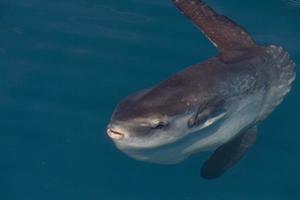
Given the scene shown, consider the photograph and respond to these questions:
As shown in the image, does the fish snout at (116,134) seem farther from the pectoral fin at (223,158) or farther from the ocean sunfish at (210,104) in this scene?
the pectoral fin at (223,158)

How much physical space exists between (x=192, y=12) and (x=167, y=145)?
2500 mm

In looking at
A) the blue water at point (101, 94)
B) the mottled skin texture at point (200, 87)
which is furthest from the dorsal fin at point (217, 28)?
the blue water at point (101, 94)

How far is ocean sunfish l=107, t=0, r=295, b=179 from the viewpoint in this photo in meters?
5.36

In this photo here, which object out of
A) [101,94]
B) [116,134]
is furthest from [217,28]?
[101,94]

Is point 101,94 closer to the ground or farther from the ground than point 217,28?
closer to the ground

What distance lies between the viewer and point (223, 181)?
35.3 ft

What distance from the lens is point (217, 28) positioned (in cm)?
750

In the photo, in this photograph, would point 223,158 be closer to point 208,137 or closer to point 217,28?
point 208,137

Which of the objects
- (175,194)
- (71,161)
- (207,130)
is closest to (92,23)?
(71,161)

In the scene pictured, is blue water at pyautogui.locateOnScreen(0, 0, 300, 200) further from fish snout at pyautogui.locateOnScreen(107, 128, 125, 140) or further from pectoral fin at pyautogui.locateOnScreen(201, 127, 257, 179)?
fish snout at pyautogui.locateOnScreen(107, 128, 125, 140)

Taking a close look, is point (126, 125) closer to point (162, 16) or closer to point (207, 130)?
point (207, 130)

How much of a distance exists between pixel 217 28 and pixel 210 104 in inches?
77.5

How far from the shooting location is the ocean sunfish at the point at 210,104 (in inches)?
211

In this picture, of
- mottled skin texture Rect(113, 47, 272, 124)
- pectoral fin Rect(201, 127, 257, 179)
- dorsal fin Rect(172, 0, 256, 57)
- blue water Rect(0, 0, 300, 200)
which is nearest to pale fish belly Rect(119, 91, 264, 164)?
mottled skin texture Rect(113, 47, 272, 124)
